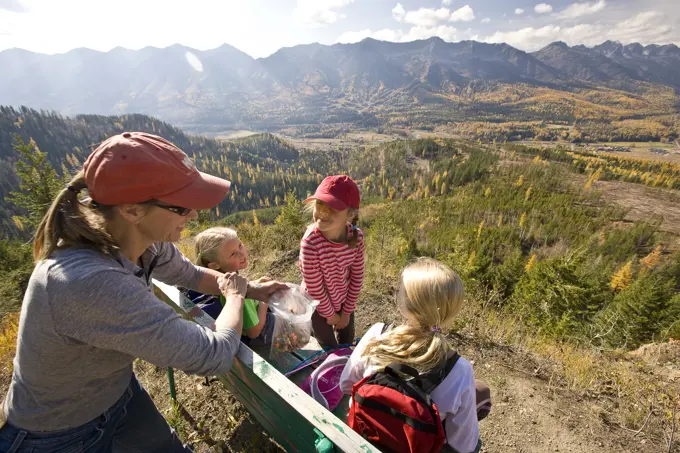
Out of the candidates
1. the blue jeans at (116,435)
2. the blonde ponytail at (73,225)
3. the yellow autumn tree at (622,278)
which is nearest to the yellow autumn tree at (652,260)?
the yellow autumn tree at (622,278)

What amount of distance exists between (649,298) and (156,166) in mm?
17199

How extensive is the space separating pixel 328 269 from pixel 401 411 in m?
1.47

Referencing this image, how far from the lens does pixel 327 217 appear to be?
2.57m

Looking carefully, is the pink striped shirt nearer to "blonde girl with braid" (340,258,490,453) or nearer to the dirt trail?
"blonde girl with braid" (340,258,490,453)

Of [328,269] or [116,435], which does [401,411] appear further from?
[116,435]

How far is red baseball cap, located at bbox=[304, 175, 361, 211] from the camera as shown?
8.09 feet

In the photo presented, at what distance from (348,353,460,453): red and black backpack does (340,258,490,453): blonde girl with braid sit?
0.18 ft

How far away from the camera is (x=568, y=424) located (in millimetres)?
2922

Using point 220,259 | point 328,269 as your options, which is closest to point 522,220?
point 328,269

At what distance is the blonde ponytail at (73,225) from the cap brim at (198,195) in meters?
0.26

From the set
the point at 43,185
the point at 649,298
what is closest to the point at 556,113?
the point at 649,298

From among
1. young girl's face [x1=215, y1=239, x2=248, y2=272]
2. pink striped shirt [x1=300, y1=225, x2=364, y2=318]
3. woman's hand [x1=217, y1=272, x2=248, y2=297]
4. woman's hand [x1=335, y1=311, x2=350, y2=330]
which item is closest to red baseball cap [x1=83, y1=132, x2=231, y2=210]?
woman's hand [x1=217, y1=272, x2=248, y2=297]

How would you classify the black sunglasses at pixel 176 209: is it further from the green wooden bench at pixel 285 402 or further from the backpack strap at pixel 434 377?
the backpack strap at pixel 434 377

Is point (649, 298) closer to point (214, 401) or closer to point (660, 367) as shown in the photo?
point (660, 367)
